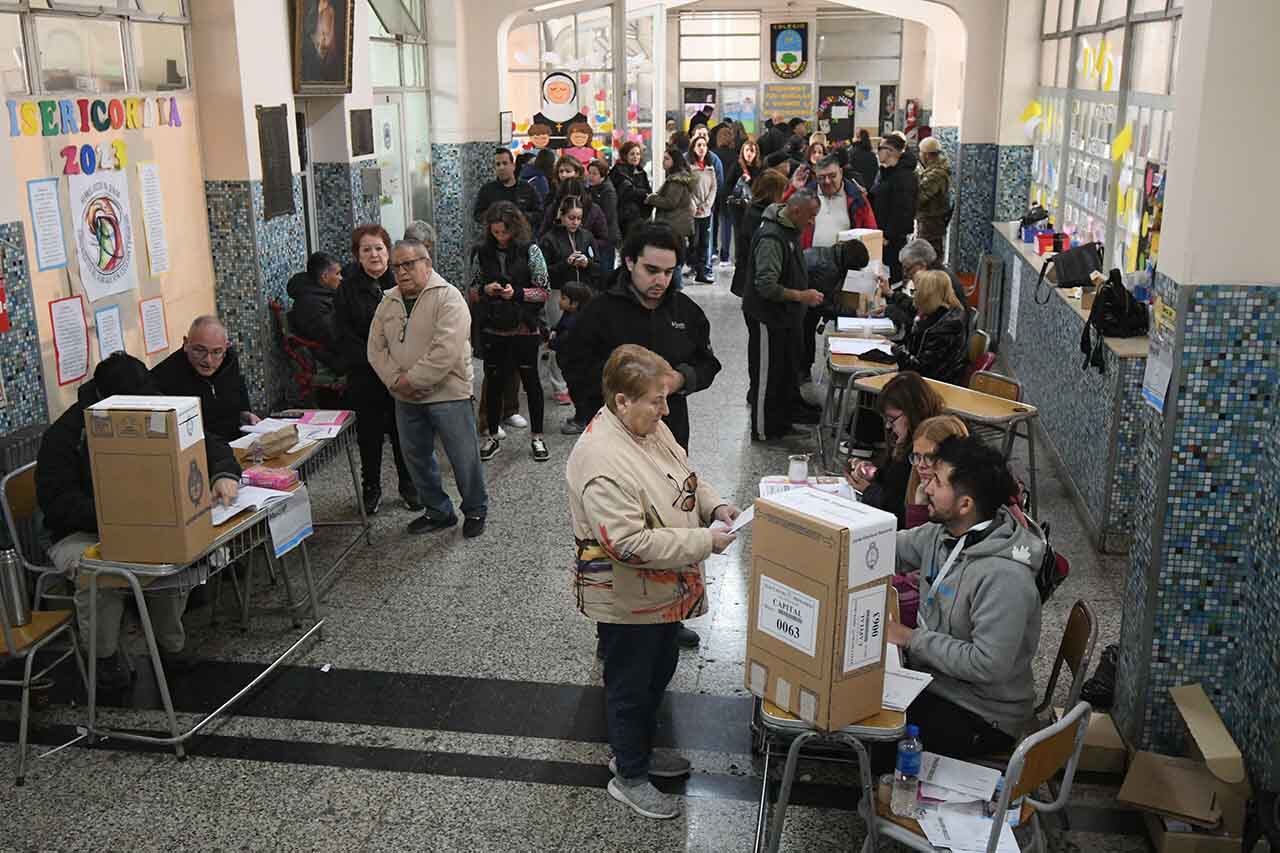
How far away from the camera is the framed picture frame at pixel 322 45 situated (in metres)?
7.91

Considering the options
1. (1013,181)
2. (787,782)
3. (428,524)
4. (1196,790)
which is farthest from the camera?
(1013,181)

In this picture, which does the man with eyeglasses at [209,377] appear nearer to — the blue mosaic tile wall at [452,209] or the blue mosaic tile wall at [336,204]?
the blue mosaic tile wall at [336,204]

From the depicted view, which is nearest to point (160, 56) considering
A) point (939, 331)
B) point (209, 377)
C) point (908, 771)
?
point (209, 377)

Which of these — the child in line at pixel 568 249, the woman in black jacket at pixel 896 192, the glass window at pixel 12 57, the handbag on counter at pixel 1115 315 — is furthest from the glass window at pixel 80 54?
the woman in black jacket at pixel 896 192

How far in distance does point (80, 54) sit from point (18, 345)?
1758 mm

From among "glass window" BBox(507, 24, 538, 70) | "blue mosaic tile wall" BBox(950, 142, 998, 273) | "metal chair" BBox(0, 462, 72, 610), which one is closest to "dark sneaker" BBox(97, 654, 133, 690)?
"metal chair" BBox(0, 462, 72, 610)

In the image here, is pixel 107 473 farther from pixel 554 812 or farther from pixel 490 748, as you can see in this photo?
pixel 554 812

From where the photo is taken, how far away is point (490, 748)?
4422mm

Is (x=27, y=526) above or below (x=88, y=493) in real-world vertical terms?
below

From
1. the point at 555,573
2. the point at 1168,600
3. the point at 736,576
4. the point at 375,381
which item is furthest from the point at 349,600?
the point at 1168,600

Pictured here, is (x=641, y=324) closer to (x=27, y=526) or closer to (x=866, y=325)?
(x=27, y=526)

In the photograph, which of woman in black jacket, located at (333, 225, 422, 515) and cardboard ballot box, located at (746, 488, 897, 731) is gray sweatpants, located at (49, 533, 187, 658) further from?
cardboard ballot box, located at (746, 488, 897, 731)

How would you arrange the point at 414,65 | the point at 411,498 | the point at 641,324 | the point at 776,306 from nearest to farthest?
the point at 641,324 < the point at 411,498 < the point at 776,306 < the point at 414,65

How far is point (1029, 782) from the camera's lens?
3.02 m
